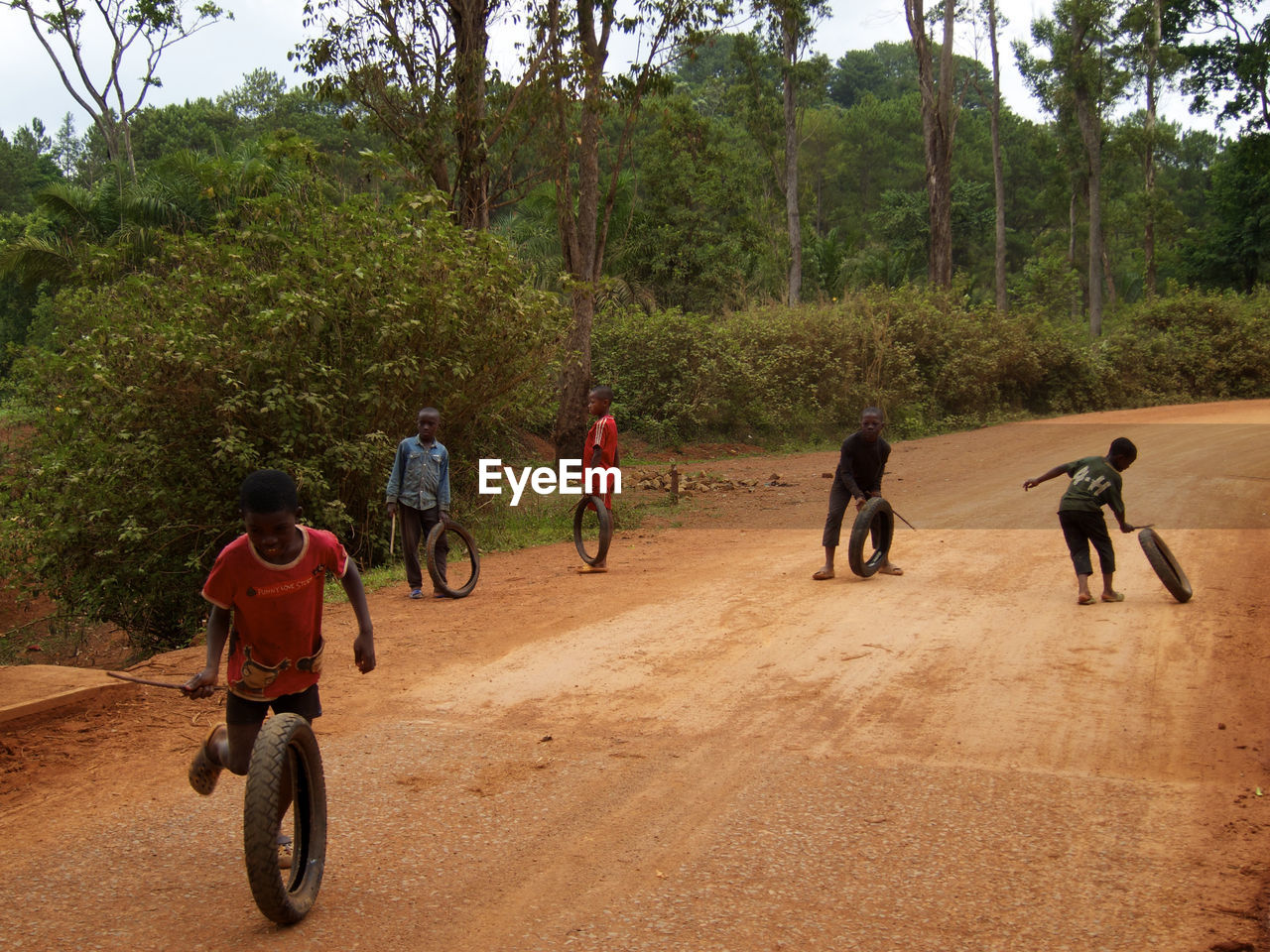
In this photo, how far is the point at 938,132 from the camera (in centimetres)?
3103

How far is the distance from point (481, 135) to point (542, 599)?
33.1ft

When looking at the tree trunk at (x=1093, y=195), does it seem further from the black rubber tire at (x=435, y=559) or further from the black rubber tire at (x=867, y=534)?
the black rubber tire at (x=435, y=559)

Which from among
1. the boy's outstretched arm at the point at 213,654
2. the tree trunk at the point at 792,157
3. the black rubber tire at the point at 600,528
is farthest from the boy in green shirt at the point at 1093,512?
the tree trunk at the point at 792,157

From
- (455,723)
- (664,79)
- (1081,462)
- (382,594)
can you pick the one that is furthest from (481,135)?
(455,723)

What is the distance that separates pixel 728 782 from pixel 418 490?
5336 mm

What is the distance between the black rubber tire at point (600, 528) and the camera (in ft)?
35.5

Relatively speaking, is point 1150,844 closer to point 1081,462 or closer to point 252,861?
point 252,861

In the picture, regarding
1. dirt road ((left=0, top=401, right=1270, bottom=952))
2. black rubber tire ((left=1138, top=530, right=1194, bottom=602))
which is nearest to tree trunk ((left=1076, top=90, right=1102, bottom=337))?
black rubber tire ((left=1138, top=530, right=1194, bottom=602))

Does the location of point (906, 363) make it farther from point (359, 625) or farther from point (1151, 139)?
point (1151, 139)

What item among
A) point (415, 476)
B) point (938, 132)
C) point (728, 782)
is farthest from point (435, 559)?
point (938, 132)

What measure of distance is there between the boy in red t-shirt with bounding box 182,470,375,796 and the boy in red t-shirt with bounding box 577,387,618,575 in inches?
259

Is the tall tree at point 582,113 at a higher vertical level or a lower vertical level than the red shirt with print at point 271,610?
higher

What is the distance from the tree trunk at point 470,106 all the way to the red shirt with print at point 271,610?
13.9m

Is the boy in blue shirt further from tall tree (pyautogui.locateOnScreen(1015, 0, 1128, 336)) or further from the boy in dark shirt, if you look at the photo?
tall tree (pyautogui.locateOnScreen(1015, 0, 1128, 336))
